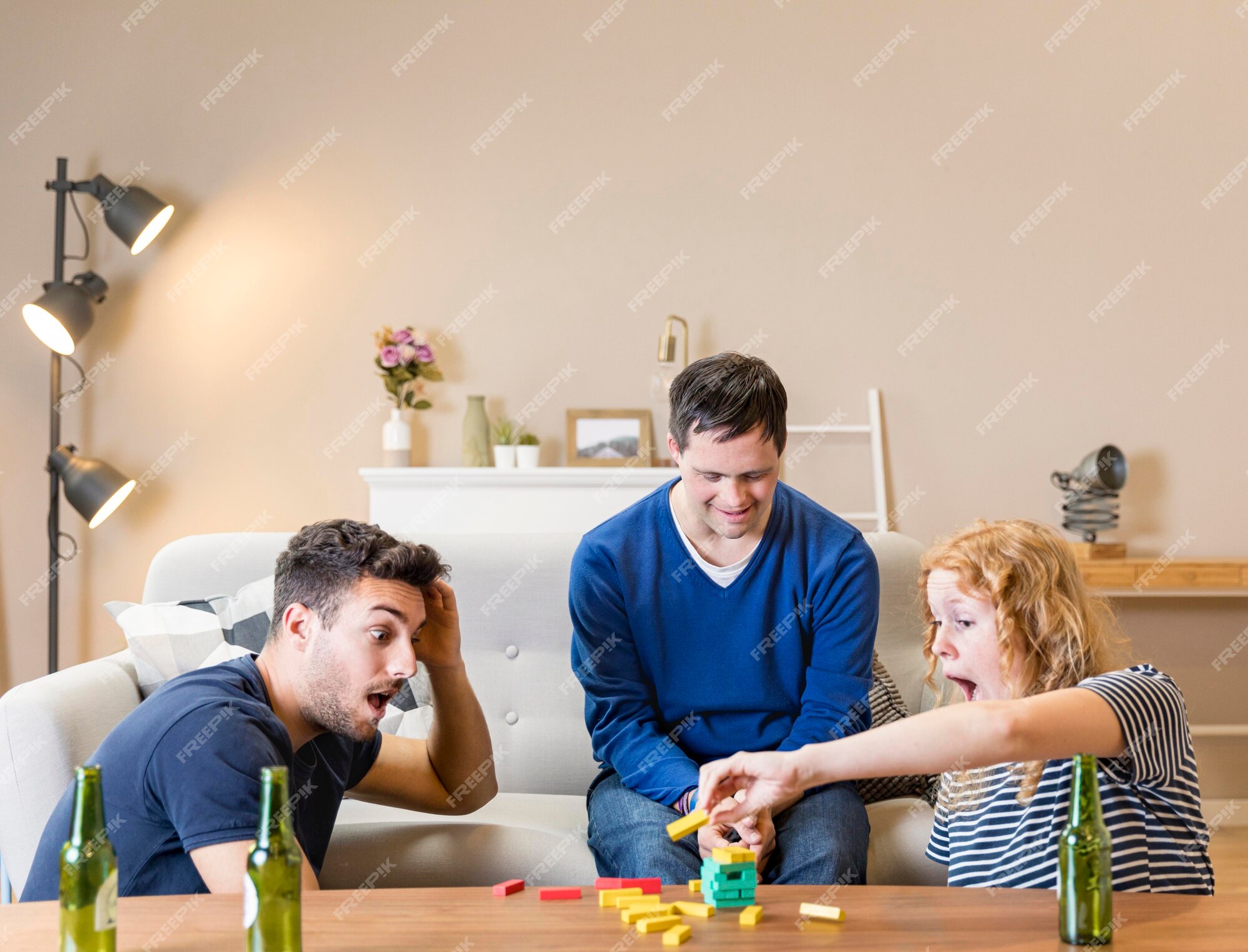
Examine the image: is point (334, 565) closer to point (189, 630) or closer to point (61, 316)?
point (189, 630)

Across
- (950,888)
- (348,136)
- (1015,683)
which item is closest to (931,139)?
(348,136)

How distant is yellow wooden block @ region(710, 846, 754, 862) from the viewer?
115 centimetres

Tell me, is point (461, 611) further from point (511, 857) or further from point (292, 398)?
point (292, 398)

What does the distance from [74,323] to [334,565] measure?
2.61m

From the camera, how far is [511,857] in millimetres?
1920

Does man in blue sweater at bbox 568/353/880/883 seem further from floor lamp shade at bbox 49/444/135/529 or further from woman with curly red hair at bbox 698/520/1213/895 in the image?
floor lamp shade at bbox 49/444/135/529

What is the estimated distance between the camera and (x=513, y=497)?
12.3ft

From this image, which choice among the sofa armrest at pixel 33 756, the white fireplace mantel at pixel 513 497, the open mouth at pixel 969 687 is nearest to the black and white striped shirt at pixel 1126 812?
the open mouth at pixel 969 687

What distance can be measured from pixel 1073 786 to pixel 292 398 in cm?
342

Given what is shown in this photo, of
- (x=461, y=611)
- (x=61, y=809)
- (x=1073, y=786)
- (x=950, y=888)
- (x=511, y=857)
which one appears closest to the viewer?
(x=1073, y=786)

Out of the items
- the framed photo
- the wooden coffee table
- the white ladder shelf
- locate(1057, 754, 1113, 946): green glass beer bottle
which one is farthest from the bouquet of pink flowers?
locate(1057, 754, 1113, 946): green glass beer bottle

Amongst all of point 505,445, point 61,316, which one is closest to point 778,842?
point 505,445

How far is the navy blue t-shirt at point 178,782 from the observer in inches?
49.6

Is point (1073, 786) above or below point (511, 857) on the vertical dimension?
above
